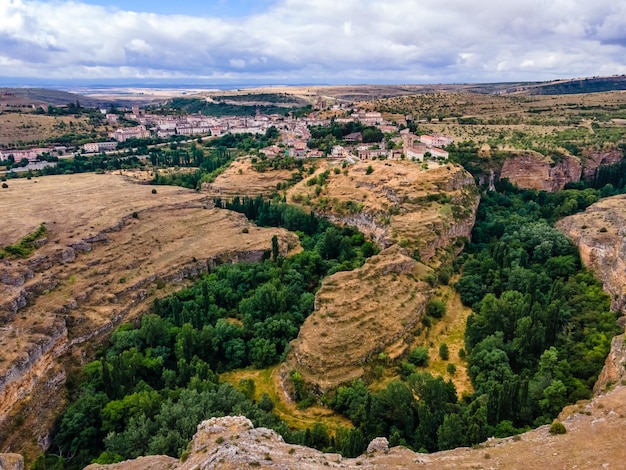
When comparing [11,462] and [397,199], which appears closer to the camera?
[11,462]

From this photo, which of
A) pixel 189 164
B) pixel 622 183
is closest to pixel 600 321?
pixel 622 183

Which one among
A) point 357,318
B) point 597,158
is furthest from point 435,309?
point 597,158

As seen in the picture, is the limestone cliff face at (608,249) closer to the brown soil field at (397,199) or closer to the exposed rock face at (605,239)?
the exposed rock face at (605,239)

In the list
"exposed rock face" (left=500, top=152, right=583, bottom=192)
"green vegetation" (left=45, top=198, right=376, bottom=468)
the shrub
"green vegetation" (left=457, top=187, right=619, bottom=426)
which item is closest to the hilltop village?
"exposed rock face" (left=500, top=152, right=583, bottom=192)

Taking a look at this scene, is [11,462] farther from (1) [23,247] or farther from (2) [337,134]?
(2) [337,134]

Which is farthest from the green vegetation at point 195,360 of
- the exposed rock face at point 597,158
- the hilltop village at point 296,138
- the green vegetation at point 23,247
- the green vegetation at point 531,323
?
the exposed rock face at point 597,158

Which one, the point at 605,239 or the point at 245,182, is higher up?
the point at 245,182

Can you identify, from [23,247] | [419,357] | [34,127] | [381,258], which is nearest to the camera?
[419,357]

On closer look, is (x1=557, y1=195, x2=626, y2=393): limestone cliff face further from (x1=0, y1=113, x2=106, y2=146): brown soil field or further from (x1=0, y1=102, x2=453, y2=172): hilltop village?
(x1=0, y1=113, x2=106, y2=146): brown soil field
